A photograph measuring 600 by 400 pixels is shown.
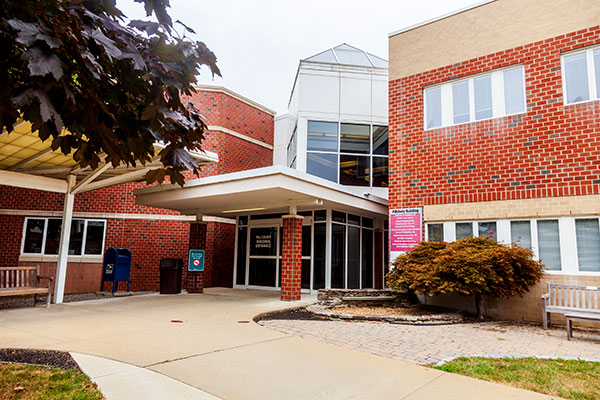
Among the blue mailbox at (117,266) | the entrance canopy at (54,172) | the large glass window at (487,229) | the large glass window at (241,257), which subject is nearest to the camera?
the entrance canopy at (54,172)

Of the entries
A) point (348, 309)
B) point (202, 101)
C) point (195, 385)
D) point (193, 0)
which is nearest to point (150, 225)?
point (202, 101)

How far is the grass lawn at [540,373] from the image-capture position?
3.98 m

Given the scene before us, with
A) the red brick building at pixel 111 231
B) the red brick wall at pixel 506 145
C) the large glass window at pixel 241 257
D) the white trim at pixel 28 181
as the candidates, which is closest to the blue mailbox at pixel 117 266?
the red brick building at pixel 111 231

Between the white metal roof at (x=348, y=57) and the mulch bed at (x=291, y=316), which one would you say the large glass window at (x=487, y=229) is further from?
the white metal roof at (x=348, y=57)

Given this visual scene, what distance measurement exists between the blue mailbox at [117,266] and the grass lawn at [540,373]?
10277mm

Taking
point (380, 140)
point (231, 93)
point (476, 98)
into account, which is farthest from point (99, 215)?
point (476, 98)

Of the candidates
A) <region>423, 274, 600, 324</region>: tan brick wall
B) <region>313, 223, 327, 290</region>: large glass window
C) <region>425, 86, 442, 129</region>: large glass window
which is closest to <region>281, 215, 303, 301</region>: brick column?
<region>313, 223, 327, 290</region>: large glass window

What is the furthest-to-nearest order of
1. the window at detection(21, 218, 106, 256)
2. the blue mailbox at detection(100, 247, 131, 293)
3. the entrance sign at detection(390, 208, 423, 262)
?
the window at detection(21, 218, 106, 256) < the blue mailbox at detection(100, 247, 131, 293) < the entrance sign at detection(390, 208, 423, 262)

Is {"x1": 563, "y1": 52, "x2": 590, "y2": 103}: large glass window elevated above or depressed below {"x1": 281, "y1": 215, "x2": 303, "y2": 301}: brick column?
A: above

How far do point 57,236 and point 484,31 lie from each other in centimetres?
1451

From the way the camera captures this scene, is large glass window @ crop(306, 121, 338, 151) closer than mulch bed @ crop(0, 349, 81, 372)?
No

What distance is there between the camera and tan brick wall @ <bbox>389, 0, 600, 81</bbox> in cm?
870

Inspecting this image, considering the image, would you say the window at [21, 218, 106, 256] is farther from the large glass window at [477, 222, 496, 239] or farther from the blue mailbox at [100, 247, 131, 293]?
the large glass window at [477, 222, 496, 239]

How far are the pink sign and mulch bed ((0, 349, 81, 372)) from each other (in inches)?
295
